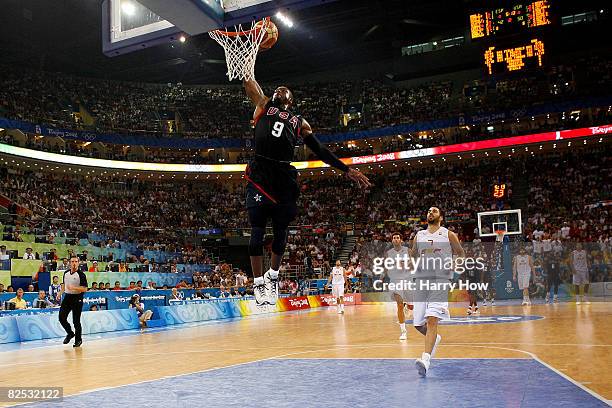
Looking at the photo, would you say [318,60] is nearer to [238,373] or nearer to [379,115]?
[379,115]

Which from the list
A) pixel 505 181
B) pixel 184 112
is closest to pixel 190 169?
pixel 184 112

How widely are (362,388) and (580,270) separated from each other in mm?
19616

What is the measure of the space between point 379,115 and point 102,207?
21.2 meters

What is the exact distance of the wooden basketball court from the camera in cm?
671

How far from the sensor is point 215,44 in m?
43.4

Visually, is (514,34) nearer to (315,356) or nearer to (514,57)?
(514,57)

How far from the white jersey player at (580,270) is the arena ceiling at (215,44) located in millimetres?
21937

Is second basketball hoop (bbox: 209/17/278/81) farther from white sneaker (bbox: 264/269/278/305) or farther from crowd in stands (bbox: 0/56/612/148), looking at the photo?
crowd in stands (bbox: 0/56/612/148)

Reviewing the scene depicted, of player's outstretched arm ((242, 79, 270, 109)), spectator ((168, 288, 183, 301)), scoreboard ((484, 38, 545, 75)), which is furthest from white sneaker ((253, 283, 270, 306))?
scoreboard ((484, 38, 545, 75))

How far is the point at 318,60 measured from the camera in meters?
48.2

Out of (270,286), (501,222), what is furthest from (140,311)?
(501,222)

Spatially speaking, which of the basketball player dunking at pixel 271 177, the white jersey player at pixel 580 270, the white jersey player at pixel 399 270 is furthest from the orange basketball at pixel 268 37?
the white jersey player at pixel 580 270

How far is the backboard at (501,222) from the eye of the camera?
26.5 metres

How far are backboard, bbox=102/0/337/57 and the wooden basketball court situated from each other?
141 inches
